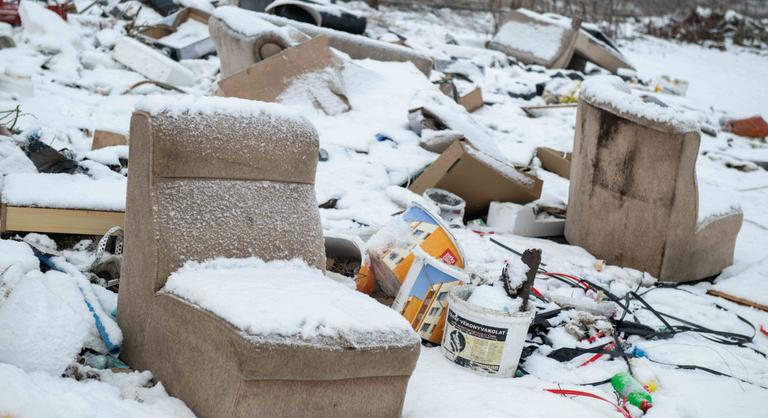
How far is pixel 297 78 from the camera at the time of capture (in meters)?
6.08

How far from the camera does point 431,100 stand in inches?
254

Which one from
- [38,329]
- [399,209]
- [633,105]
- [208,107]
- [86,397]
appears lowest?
[399,209]

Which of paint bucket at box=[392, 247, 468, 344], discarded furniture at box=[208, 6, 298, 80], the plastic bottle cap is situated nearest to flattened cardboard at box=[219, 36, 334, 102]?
discarded furniture at box=[208, 6, 298, 80]

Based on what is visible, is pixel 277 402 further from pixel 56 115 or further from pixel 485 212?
pixel 56 115

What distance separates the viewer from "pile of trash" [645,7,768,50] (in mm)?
18906

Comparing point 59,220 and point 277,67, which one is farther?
point 277,67

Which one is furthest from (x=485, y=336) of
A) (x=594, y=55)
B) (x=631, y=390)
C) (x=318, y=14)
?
(x=594, y=55)

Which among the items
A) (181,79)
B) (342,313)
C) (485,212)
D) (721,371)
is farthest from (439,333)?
(181,79)

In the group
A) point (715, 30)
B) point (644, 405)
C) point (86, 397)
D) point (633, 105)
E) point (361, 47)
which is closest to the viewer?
point (86, 397)

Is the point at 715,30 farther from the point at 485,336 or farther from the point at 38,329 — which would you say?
the point at 38,329

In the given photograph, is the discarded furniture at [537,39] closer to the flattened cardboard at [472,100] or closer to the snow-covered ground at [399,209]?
the snow-covered ground at [399,209]

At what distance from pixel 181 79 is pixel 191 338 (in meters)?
5.32

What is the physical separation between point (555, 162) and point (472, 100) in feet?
6.66

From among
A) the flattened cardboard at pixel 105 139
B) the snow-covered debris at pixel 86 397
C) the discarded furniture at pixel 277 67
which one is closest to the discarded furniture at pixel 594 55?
the discarded furniture at pixel 277 67
